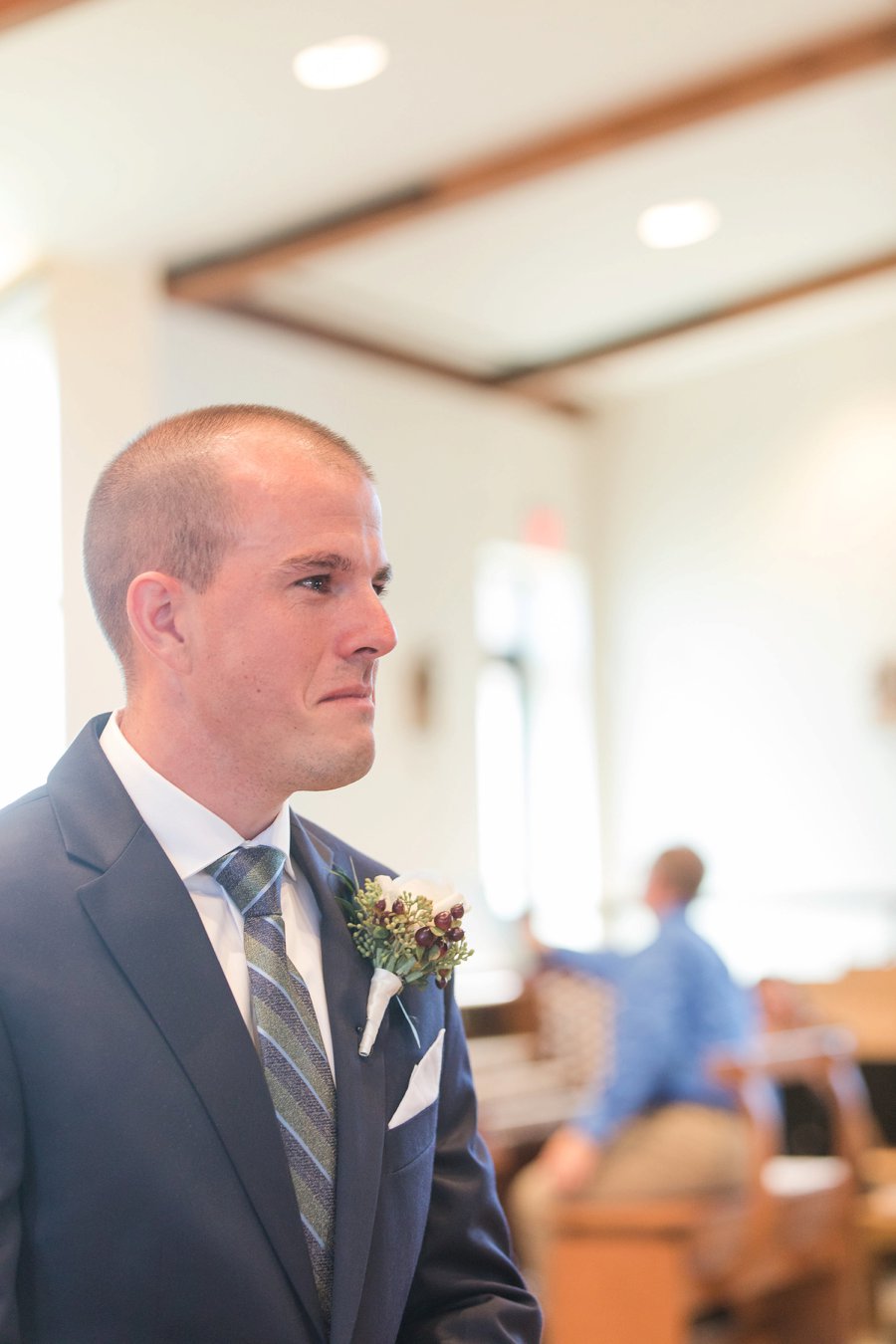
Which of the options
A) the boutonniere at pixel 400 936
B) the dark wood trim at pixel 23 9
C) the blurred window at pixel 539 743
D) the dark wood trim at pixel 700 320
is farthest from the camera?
the blurred window at pixel 539 743

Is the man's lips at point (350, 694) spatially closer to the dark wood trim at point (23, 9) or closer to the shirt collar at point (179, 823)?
the shirt collar at point (179, 823)

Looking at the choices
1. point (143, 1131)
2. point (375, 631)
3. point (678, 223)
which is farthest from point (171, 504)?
point (678, 223)

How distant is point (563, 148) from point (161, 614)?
14.3ft

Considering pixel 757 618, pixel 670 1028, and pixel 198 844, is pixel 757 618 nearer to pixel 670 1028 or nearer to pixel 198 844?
pixel 670 1028

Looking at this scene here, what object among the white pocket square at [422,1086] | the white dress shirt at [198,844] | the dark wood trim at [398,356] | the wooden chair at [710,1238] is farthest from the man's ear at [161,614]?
the dark wood trim at [398,356]

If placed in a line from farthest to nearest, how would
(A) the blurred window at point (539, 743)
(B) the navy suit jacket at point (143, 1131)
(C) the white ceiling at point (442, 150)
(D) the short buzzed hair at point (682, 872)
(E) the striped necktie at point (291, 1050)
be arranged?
(A) the blurred window at point (539, 743) → (C) the white ceiling at point (442, 150) → (D) the short buzzed hair at point (682, 872) → (E) the striped necktie at point (291, 1050) → (B) the navy suit jacket at point (143, 1131)

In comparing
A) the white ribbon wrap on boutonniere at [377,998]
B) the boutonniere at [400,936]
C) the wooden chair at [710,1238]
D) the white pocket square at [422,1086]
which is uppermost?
the boutonniere at [400,936]

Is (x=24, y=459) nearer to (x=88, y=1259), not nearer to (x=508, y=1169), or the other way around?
(x=508, y=1169)

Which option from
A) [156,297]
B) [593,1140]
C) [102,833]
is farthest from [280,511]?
[156,297]

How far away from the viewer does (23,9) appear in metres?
3.91

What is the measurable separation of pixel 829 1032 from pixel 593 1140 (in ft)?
3.15

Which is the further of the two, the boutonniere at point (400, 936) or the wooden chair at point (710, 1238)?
the wooden chair at point (710, 1238)

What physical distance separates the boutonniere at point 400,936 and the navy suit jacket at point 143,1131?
0.04 m

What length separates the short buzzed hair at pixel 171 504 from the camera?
149 cm
